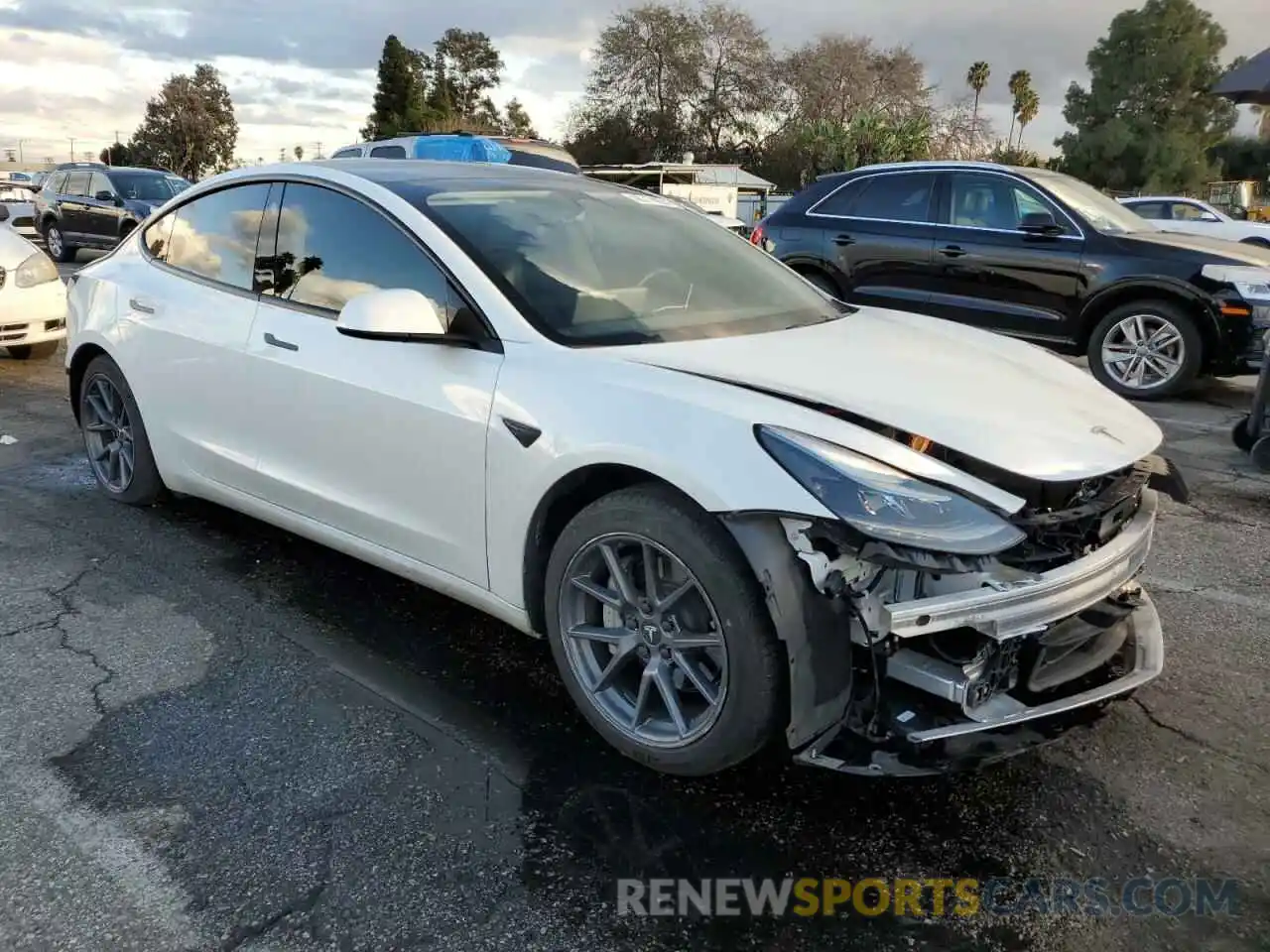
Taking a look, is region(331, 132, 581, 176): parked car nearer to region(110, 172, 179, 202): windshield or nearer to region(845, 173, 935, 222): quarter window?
region(845, 173, 935, 222): quarter window

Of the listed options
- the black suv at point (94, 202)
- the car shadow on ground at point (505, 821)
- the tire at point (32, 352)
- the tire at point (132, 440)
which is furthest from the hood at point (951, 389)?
the black suv at point (94, 202)

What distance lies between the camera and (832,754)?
237 centimetres

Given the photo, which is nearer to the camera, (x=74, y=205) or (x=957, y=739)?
(x=957, y=739)

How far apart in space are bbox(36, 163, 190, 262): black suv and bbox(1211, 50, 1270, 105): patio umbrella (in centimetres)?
1555

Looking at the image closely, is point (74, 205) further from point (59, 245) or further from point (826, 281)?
point (826, 281)

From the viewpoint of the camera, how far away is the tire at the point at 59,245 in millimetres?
18562

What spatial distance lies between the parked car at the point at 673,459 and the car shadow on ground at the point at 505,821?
222mm

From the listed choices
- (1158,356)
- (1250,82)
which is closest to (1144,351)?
(1158,356)

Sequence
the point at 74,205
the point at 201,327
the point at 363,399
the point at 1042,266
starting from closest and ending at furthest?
the point at 363,399
the point at 201,327
the point at 1042,266
the point at 74,205

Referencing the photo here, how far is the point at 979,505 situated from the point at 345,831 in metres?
1.71

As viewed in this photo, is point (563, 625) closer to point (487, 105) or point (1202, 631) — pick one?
point (1202, 631)

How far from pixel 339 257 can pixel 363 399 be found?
619 millimetres

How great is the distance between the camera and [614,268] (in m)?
3.43

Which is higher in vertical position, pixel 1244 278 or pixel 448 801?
pixel 1244 278
